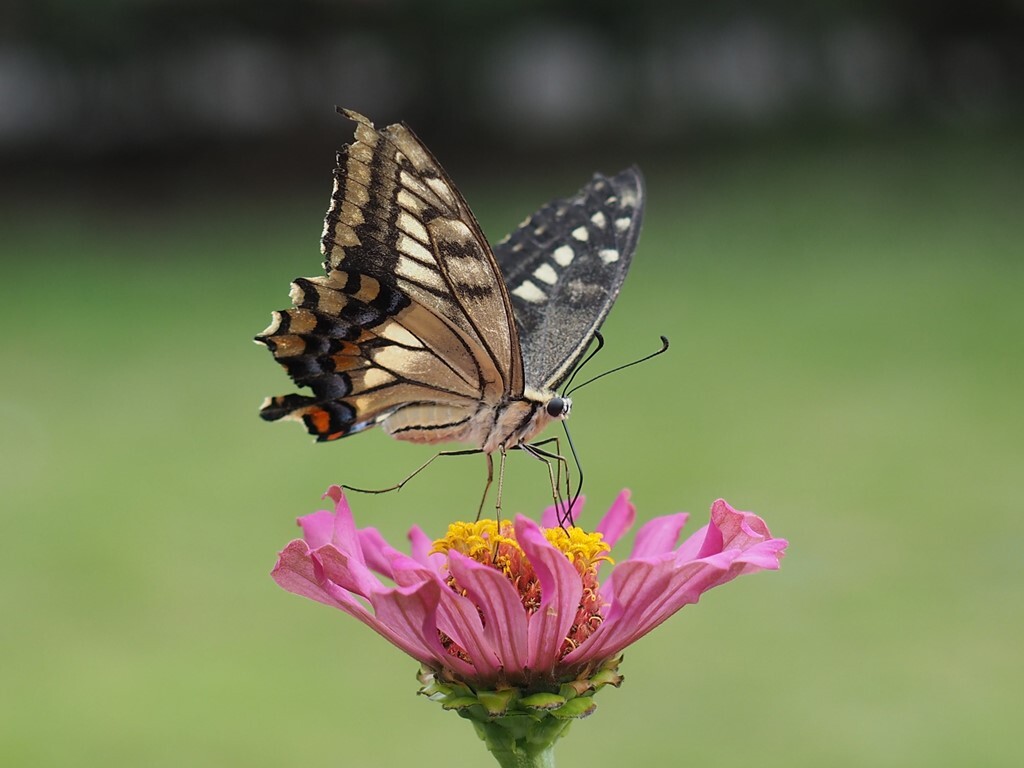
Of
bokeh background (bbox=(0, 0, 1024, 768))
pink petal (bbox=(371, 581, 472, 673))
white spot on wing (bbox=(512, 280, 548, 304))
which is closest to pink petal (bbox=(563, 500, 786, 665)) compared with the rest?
pink petal (bbox=(371, 581, 472, 673))

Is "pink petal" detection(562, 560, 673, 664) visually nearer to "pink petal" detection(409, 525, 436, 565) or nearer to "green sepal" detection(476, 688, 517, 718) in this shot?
"green sepal" detection(476, 688, 517, 718)

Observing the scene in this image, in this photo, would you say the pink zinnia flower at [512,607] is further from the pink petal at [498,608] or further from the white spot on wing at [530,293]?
the white spot on wing at [530,293]

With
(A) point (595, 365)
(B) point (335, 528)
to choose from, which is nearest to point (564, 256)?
(B) point (335, 528)

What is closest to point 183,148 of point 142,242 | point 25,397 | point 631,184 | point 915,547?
point 142,242

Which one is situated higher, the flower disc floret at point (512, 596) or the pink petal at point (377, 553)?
the pink petal at point (377, 553)

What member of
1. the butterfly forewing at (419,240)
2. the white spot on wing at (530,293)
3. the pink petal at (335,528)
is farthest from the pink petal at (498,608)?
the white spot on wing at (530,293)

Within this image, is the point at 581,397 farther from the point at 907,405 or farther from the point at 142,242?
the point at 142,242

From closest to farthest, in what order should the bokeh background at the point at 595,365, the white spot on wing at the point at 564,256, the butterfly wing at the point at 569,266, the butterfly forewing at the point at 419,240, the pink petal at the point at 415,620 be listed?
the pink petal at the point at 415,620, the butterfly forewing at the point at 419,240, the butterfly wing at the point at 569,266, the white spot on wing at the point at 564,256, the bokeh background at the point at 595,365
